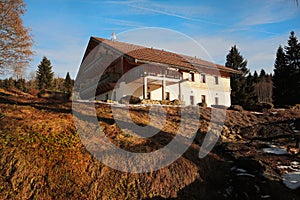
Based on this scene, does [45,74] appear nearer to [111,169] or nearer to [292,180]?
[111,169]

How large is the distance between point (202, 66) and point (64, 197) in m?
25.2

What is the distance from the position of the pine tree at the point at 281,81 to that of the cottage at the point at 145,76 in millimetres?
11579

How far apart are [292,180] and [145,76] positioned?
51.3ft

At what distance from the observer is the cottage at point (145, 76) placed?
2327 cm

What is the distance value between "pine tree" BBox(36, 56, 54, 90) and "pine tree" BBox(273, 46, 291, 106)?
152 ft

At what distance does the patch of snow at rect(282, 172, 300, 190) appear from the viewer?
27.6 feet

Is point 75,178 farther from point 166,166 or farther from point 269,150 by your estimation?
point 269,150

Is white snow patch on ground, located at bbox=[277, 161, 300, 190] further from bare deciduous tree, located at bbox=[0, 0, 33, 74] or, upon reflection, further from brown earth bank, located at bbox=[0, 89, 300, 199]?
bare deciduous tree, located at bbox=[0, 0, 33, 74]

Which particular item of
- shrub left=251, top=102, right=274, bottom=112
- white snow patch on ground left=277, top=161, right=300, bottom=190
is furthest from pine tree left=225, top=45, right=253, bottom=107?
white snow patch on ground left=277, top=161, right=300, bottom=190

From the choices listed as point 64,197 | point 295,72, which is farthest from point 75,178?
point 295,72

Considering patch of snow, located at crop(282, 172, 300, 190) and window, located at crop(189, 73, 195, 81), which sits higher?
window, located at crop(189, 73, 195, 81)

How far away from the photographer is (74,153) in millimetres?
9016

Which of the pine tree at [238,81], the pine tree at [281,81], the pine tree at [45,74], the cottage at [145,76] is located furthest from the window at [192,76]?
the pine tree at [45,74]

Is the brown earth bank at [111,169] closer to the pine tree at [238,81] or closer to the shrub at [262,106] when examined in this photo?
the shrub at [262,106]
